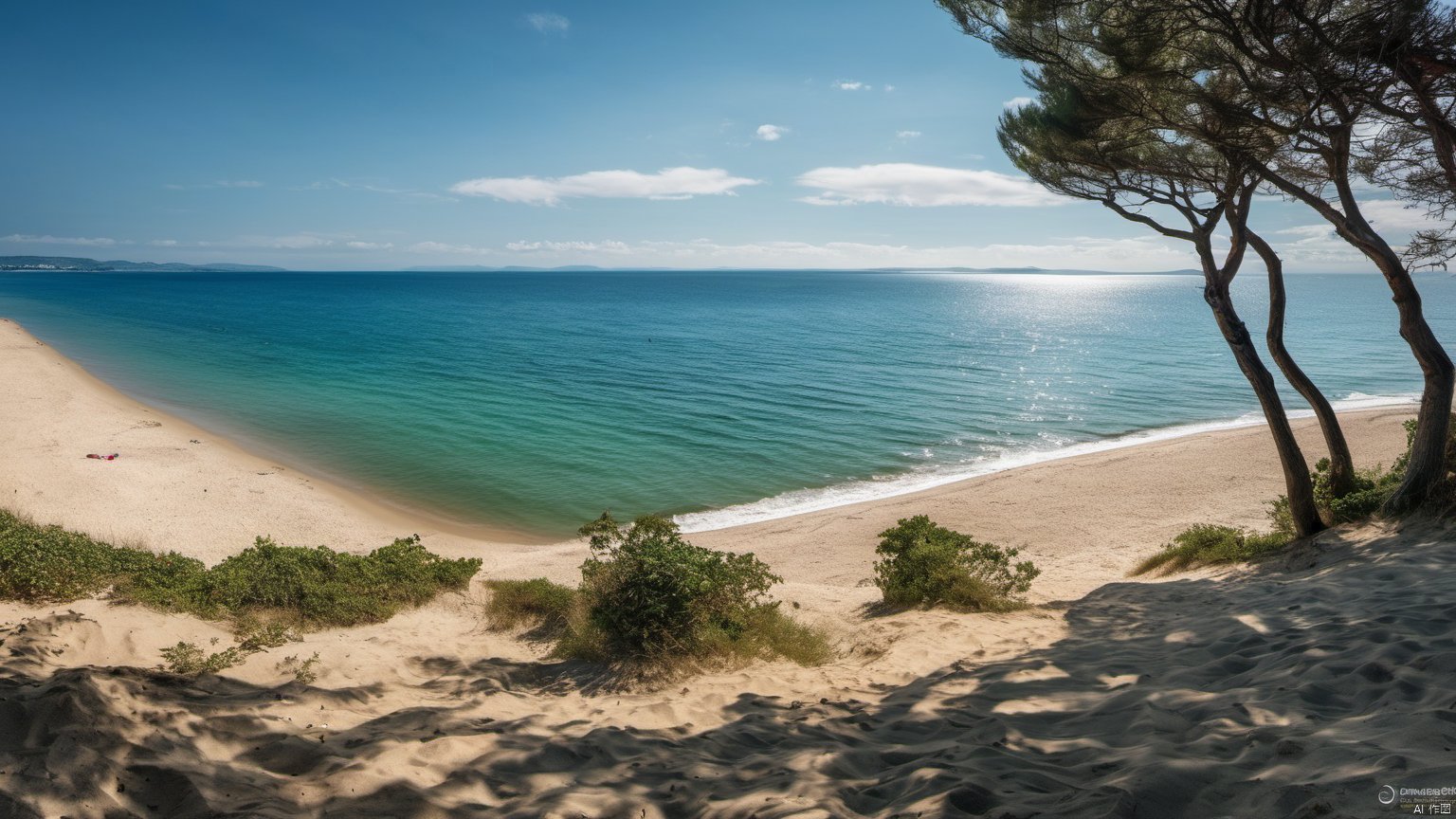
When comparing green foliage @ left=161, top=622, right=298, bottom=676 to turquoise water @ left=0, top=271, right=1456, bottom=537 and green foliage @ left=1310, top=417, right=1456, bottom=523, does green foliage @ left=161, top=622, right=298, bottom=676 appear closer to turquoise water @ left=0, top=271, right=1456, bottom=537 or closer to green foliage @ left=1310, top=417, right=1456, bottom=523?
turquoise water @ left=0, top=271, right=1456, bottom=537

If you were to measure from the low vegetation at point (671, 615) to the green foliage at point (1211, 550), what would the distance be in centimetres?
648

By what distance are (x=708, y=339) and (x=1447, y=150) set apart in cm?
5066

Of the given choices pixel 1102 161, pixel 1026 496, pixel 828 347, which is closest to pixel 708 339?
pixel 828 347

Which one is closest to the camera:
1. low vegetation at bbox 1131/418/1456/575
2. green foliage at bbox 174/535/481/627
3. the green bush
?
green foliage at bbox 174/535/481/627

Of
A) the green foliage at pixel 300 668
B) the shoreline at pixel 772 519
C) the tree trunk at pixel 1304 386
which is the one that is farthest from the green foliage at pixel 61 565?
the tree trunk at pixel 1304 386

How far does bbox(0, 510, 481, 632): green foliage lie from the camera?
845 centimetres

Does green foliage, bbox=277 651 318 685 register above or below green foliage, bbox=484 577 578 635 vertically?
above

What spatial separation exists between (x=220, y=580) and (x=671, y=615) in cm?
586

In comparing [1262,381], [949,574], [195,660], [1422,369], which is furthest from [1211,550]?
[195,660]

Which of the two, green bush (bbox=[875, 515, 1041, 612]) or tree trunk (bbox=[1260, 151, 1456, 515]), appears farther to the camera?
green bush (bbox=[875, 515, 1041, 612])

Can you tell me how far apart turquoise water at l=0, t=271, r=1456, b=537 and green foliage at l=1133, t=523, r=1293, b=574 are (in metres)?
8.83

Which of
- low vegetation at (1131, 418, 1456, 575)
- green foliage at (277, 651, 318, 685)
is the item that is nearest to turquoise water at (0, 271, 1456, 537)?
low vegetation at (1131, 418, 1456, 575)

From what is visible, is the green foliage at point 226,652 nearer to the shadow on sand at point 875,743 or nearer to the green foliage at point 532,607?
the shadow on sand at point 875,743

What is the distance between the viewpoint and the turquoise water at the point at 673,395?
21203 mm
